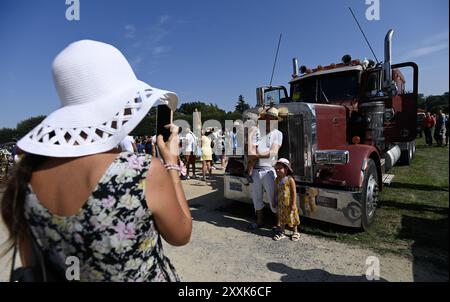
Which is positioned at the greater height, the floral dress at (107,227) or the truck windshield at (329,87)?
the truck windshield at (329,87)

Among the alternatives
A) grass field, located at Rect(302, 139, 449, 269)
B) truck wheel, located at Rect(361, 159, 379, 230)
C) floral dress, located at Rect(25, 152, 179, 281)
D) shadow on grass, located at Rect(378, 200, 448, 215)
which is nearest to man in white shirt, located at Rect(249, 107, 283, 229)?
grass field, located at Rect(302, 139, 449, 269)

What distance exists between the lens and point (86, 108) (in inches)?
41.2

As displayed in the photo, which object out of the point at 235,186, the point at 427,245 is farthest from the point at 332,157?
the point at 235,186

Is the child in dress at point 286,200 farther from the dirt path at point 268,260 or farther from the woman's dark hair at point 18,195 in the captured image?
the woman's dark hair at point 18,195

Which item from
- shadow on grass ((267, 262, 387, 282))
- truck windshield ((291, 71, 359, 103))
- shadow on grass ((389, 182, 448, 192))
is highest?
truck windshield ((291, 71, 359, 103))

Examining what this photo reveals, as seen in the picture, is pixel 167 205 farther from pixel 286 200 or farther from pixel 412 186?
pixel 412 186

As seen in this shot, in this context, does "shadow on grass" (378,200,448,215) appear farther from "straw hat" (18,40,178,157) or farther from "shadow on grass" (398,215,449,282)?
"straw hat" (18,40,178,157)

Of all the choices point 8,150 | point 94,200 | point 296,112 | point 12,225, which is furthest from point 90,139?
point 8,150

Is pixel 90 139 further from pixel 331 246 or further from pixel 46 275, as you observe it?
pixel 331 246

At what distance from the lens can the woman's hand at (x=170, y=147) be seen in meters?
1.37

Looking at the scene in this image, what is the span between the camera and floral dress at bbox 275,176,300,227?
13.0 ft

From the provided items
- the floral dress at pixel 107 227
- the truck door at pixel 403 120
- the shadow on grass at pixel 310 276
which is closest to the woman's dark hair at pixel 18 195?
the floral dress at pixel 107 227

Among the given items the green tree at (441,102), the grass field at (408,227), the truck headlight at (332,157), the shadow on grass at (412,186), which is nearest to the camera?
the green tree at (441,102)

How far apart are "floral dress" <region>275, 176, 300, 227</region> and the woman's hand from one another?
2.88 metres
